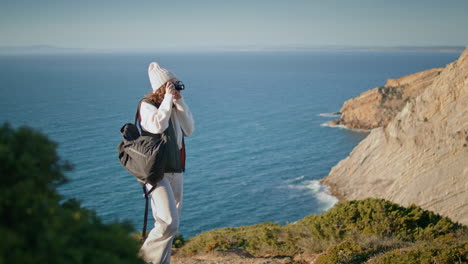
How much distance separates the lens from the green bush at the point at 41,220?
1.88 metres

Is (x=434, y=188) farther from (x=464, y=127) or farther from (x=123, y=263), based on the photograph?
(x=123, y=263)

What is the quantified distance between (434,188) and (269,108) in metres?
60.6

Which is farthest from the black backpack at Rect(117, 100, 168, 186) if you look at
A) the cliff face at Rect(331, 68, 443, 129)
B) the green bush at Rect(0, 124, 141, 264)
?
the cliff face at Rect(331, 68, 443, 129)

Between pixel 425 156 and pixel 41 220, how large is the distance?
112 feet

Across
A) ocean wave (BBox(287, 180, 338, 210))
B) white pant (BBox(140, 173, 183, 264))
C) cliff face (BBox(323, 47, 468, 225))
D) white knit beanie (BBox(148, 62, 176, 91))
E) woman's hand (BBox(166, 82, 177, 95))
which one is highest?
white knit beanie (BBox(148, 62, 176, 91))

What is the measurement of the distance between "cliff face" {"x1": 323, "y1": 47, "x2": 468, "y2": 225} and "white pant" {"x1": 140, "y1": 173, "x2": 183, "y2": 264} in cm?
2625

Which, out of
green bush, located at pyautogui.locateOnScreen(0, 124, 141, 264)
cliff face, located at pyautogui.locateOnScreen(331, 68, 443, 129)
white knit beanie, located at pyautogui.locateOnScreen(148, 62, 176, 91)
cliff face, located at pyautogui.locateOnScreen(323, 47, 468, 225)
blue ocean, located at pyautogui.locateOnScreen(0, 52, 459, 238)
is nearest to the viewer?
green bush, located at pyautogui.locateOnScreen(0, 124, 141, 264)

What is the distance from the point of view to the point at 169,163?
4.99m

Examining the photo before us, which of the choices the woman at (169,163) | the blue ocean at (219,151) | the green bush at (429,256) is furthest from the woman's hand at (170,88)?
the green bush at (429,256)

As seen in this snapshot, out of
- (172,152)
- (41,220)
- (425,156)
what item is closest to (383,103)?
(425,156)

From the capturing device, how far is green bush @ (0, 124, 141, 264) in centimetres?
188

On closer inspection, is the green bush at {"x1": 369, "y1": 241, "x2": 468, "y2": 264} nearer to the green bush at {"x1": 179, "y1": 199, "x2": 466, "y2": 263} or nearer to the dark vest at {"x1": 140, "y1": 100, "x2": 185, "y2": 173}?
the green bush at {"x1": 179, "y1": 199, "x2": 466, "y2": 263}

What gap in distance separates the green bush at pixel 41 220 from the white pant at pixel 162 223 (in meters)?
2.32

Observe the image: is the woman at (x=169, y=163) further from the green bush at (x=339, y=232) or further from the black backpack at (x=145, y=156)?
the green bush at (x=339, y=232)
